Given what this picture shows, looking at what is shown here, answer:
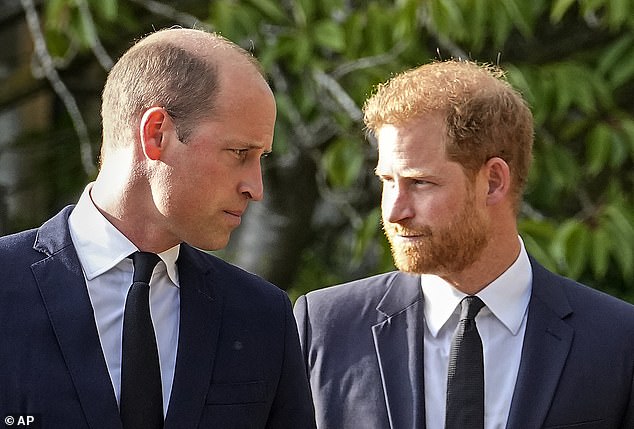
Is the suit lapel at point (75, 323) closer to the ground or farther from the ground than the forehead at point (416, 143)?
closer to the ground

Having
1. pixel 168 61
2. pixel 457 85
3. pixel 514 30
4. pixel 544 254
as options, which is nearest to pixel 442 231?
pixel 457 85

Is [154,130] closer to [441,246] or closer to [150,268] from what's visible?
[150,268]

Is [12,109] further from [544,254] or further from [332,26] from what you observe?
[544,254]

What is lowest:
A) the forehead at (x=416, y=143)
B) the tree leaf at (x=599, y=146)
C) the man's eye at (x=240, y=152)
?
the man's eye at (x=240, y=152)

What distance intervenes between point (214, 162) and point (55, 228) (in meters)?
0.30

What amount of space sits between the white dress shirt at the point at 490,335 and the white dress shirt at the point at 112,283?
58 centimetres

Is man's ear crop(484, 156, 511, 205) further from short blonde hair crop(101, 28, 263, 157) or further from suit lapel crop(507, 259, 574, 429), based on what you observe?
short blonde hair crop(101, 28, 263, 157)

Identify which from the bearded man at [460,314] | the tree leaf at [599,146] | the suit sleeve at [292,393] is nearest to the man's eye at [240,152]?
the suit sleeve at [292,393]

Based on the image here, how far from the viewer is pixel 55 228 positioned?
2172 mm

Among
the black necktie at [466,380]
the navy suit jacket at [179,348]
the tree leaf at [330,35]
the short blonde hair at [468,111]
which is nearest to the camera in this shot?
the navy suit jacket at [179,348]

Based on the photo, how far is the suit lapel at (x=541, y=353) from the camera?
2445 mm

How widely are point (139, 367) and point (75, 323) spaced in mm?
124

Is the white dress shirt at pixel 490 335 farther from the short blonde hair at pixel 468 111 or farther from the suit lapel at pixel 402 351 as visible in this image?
the short blonde hair at pixel 468 111

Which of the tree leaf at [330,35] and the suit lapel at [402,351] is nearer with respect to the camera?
the suit lapel at [402,351]
